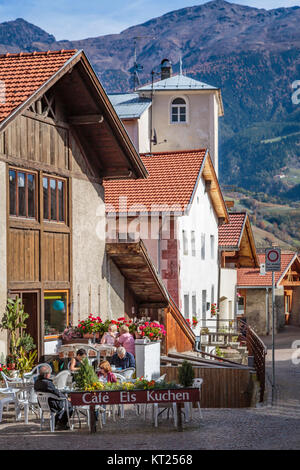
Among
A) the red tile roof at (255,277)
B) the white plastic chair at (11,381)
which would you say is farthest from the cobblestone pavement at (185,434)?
the red tile roof at (255,277)

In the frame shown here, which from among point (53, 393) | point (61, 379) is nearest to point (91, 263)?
point (61, 379)

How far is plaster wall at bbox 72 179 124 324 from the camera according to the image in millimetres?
20625

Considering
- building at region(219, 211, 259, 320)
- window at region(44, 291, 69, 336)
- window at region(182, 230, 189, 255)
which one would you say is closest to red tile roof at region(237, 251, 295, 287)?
building at region(219, 211, 259, 320)

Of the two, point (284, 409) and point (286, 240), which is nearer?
point (284, 409)

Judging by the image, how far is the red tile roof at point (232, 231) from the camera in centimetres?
3888

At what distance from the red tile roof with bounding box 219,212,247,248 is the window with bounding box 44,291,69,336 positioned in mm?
19310

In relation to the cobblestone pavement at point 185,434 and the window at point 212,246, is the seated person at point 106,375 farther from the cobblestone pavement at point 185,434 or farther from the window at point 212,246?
the window at point 212,246

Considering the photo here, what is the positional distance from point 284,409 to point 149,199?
41.9ft

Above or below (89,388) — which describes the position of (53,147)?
above

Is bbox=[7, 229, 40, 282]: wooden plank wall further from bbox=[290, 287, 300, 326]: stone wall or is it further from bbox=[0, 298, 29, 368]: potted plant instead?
bbox=[290, 287, 300, 326]: stone wall

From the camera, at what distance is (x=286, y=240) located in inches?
6718

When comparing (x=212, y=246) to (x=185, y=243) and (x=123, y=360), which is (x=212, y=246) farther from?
(x=123, y=360)
